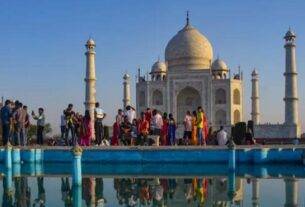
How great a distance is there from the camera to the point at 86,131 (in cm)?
1382

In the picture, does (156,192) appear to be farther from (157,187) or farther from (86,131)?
(86,131)

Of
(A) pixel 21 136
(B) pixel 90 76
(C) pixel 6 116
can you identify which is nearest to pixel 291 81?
(B) pixel 90 76

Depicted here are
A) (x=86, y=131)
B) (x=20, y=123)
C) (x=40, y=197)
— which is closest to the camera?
(x=40, y=197)

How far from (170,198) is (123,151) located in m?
5.73

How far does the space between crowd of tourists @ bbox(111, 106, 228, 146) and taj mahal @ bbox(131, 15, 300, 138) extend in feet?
70.3

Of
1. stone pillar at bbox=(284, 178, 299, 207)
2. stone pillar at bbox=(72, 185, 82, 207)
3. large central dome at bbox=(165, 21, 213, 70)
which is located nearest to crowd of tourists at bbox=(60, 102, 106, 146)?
stone pillar at bbox=(72, 185, 82, 207)

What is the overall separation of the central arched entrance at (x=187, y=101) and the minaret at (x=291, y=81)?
10950 millimetres

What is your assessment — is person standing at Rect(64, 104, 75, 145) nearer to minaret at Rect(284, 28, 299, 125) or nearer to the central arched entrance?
minaret at Rect(284, 28, 299, 125)

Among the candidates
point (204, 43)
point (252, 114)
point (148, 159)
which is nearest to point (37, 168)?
point (148, 159)

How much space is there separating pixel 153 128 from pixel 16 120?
3.66m

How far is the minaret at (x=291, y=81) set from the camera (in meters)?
29.0

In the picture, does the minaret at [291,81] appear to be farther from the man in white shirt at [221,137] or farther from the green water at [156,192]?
the green water at [156,192]

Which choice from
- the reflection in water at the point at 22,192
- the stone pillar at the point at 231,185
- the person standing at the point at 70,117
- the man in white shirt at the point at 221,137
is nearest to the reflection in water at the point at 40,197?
the reflection in water at the point at 22,192

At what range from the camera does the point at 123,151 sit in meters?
12.8
